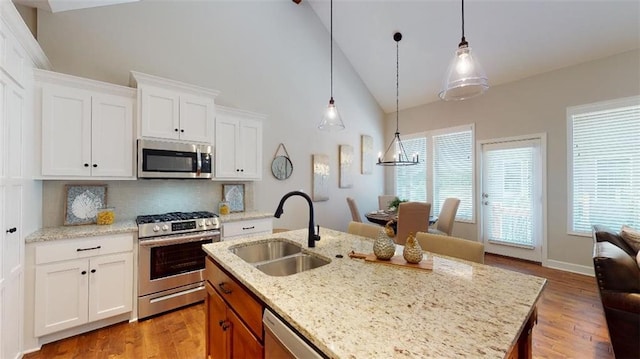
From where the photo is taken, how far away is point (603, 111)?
3.57 meters

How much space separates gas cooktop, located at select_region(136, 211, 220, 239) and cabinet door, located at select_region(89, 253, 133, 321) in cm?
27

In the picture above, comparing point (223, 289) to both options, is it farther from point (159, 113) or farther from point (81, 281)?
point (159, 113)

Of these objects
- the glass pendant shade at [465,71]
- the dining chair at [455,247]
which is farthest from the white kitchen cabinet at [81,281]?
the glass pendant shade at [465,71]

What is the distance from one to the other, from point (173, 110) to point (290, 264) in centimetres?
221

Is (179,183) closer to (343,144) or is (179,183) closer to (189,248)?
(189,248)

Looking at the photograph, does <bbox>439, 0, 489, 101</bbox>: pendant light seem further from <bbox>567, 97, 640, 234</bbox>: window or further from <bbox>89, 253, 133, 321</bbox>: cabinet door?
<bbox>89, 253, 133, 321</bbox>: cabinet door

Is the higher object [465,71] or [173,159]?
[465,71]

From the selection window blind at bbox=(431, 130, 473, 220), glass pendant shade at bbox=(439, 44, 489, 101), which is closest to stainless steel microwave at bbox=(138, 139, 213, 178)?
glass pendant shade at bbox=(439, 44, 489, 101)

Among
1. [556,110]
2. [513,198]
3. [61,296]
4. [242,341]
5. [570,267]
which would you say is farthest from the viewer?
[513,198]

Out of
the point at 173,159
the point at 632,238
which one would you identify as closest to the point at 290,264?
the point at 173,159

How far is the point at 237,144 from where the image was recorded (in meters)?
3.46

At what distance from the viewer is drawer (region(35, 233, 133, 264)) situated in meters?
2.07

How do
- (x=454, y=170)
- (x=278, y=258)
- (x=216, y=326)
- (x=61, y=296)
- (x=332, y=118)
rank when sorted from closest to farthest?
(x=216, y=326), (x=278, y=258), (x=61, y=296), (x=332, y=118), (x=454, y=170)

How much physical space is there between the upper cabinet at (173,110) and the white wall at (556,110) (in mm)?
4510
